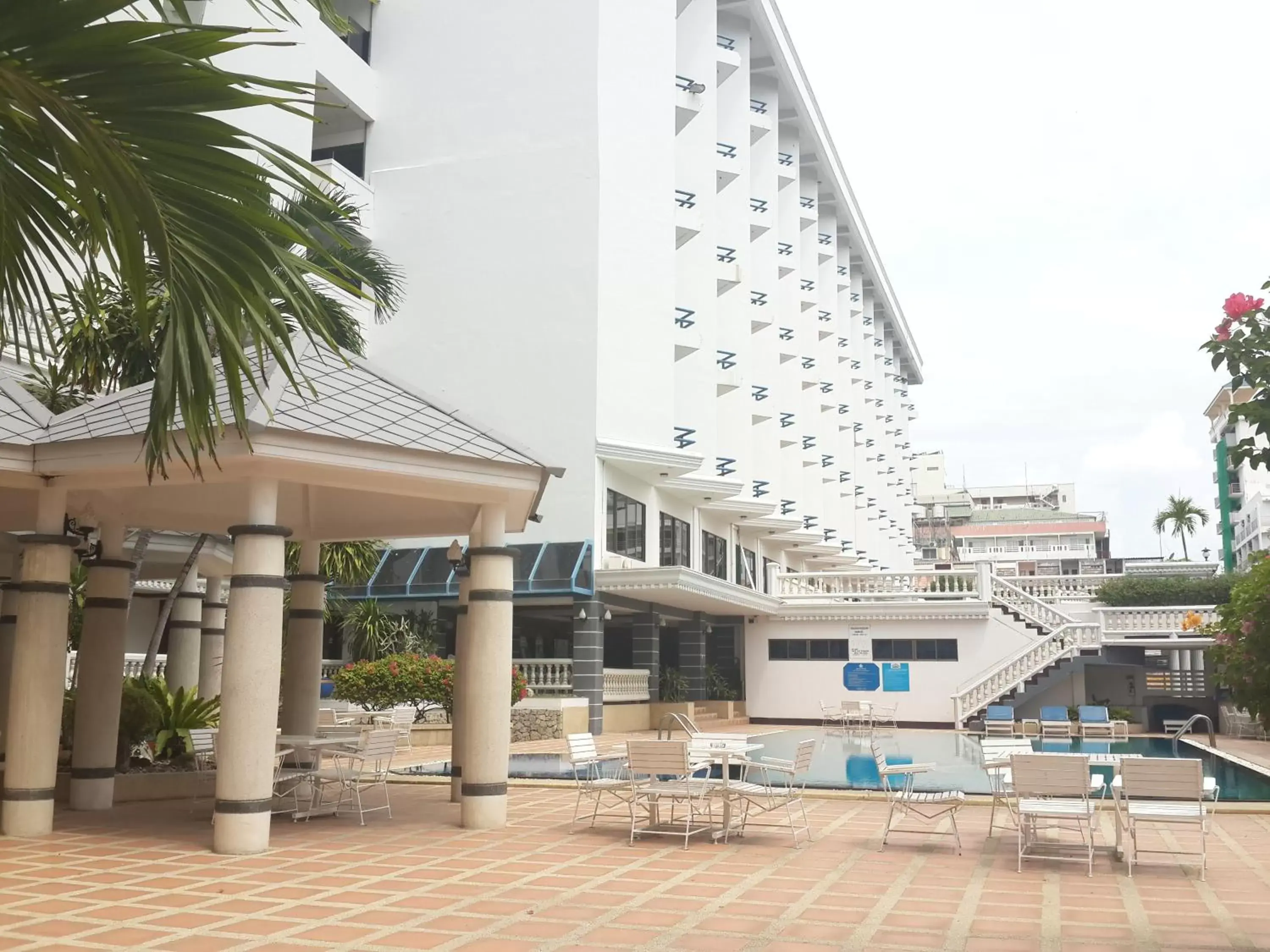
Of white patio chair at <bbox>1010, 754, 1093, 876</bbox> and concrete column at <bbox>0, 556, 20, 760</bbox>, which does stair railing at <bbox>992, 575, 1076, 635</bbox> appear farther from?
concrete column at <bbox>0, 556, 20, 760</bbox>

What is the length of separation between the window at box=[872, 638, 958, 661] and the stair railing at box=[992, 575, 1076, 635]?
179cm

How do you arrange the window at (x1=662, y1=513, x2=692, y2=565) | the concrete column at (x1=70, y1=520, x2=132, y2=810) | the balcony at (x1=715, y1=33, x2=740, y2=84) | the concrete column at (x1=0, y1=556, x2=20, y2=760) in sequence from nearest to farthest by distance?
the concrete column at (x1=70, y1=520, x2=132, y2=810)
the concrete column at (x1=0, y1=556, x2=20, y2=760)
the window at (x1=662, y1=513, x2=692, y2=565)
the balcony at (x1=715, y1=33, x2=740, y2=84)

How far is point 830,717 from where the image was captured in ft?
110

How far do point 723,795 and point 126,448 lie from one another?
A: 6386mm

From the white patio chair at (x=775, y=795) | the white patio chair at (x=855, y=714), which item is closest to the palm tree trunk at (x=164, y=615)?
the white patio chair at (x=775, y=795)

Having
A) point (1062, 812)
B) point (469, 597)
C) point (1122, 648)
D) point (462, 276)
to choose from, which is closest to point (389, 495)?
point (469, 597)

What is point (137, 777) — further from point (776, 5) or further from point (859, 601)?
point (776, 5)

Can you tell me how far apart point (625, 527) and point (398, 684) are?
9.44 meters

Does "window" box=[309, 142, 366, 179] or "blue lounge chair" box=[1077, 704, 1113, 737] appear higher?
"window" box=[309, 142, 366, 179]

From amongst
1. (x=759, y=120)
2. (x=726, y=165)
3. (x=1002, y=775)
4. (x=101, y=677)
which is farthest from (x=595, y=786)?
(x=759, y=120)

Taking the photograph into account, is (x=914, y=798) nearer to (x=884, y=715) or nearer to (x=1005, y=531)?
(x=884, y=715)

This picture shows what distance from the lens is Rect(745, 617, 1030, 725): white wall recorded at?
108 ft

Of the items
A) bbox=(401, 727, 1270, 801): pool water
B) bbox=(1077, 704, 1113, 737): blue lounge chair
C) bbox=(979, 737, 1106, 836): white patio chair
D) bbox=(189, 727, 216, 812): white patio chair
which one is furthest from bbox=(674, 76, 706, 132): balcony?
bbox=(979, 737, 1106, 836): white patio chair

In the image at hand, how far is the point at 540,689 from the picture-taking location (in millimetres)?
29500
